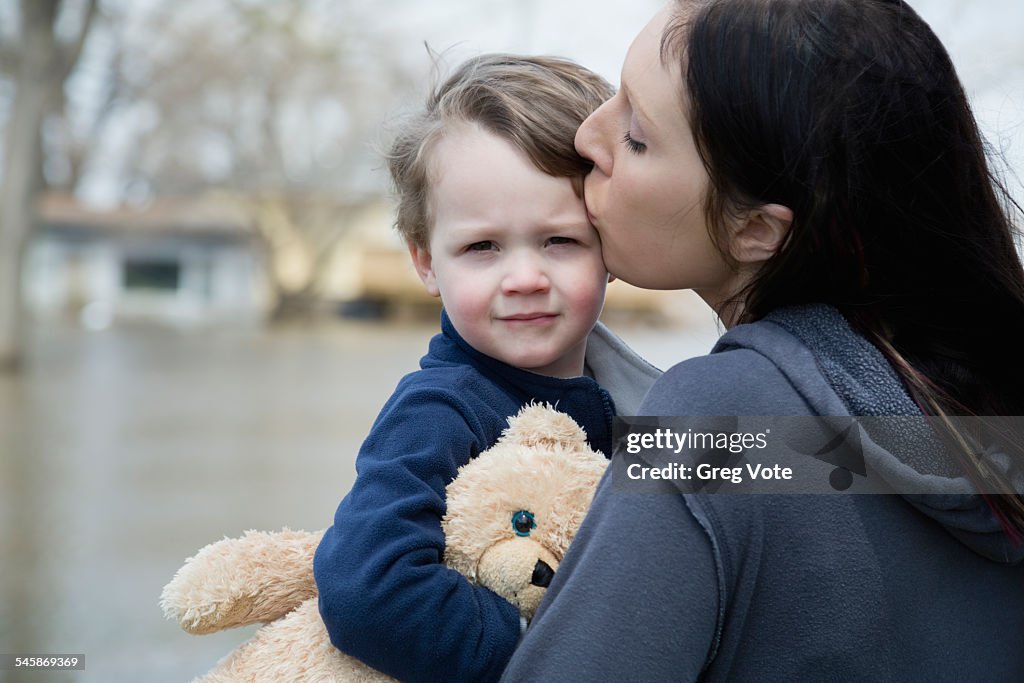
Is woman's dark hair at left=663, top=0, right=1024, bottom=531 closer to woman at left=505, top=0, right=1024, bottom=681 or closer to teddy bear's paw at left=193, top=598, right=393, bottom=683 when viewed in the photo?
woman at left=505, top=0, right=1024, bottom=681

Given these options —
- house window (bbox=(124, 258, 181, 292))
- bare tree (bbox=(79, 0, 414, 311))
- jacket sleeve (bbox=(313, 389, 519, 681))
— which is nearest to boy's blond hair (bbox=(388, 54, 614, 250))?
jacket sleeve (bbox=(313, 389, 519, 681))

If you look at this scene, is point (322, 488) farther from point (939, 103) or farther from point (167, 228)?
point (167, 228)

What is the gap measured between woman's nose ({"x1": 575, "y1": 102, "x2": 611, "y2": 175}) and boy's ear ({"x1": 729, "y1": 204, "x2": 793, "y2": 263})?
0.26 m

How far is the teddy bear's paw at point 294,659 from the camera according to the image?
137cm

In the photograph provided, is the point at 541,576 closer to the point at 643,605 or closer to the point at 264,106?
the point at 643,605

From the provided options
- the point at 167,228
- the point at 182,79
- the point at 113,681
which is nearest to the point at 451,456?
the point at 113,681

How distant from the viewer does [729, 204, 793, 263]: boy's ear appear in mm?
1262

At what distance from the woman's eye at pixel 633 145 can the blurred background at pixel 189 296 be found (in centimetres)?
47

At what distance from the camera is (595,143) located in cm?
151

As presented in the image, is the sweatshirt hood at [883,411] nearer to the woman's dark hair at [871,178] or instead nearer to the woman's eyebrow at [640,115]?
the woman's dark hair at [871,178]

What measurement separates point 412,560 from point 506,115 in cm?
73

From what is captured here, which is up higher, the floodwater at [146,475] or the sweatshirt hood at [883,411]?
the sweatshirt hood at [883,411]

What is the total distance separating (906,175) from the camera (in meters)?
1.23

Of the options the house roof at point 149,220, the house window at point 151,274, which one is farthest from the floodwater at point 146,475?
the house window at point 151,274
